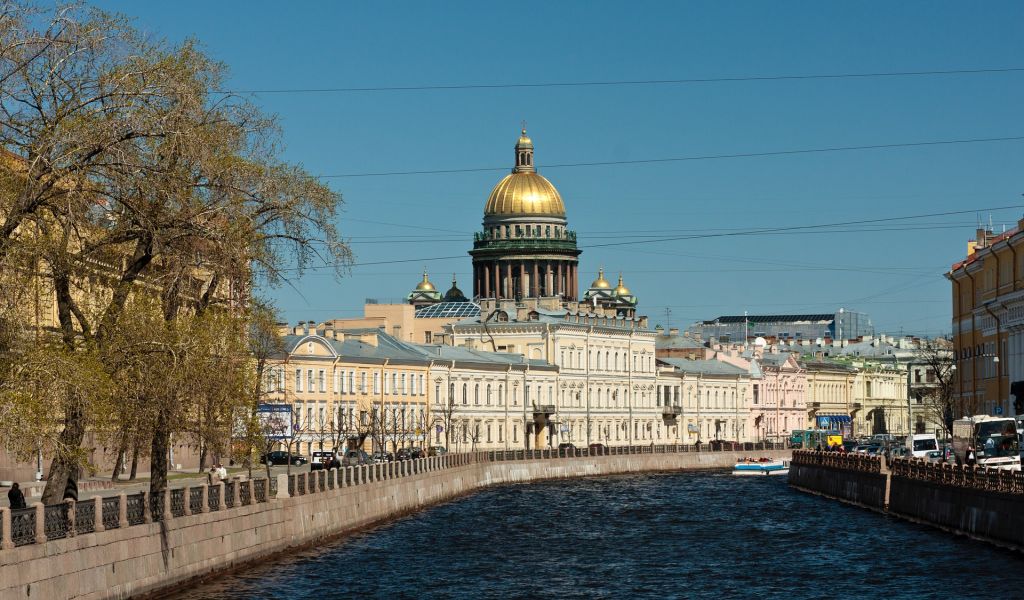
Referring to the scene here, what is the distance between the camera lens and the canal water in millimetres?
39344

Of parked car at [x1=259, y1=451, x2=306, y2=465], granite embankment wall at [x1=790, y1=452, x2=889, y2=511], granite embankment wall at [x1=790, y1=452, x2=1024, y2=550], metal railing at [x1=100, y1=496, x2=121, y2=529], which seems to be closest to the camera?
metal railing at [x1=100, y1=496, x2=121, y2=529]

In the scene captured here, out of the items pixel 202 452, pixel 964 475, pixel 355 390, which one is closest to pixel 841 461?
pixel 964 475

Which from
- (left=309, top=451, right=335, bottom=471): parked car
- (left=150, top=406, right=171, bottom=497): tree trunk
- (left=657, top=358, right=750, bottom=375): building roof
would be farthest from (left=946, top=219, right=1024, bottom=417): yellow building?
(left=657, top=358, right=750, bottom=375): building roof

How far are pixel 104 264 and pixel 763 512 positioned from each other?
3795cm

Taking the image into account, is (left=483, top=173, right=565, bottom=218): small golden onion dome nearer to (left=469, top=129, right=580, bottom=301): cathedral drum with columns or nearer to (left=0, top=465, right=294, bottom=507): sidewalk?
(left=469, top=129, right=580, bottom=301): cathedral drum with columns

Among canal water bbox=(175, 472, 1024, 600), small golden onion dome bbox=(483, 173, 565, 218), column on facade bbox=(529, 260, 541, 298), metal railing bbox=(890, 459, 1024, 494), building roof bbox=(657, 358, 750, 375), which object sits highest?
small golden onion dome bbox=(483, 173, 565, 218)

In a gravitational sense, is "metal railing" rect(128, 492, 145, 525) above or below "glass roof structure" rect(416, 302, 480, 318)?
below

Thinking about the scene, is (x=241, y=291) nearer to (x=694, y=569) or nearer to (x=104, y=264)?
(x=104, y=264)

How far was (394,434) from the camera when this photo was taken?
3893 inches

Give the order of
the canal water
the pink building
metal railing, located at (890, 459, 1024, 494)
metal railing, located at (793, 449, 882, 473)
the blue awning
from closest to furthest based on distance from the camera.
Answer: the canal water, metal railing, located at (890, 459, 1024, 494), metal railing, located at (793, 449, 882, 473), the pink building, the blue awning

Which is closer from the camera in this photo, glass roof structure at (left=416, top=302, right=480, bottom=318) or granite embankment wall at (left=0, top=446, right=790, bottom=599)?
granite embankment wall at (left=0, top=446, right=790, bottom=599)

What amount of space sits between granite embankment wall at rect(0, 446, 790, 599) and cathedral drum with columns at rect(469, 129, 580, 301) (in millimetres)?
82185

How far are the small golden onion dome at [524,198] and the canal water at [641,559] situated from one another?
8870 cm

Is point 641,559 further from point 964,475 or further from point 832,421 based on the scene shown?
point 832,421
